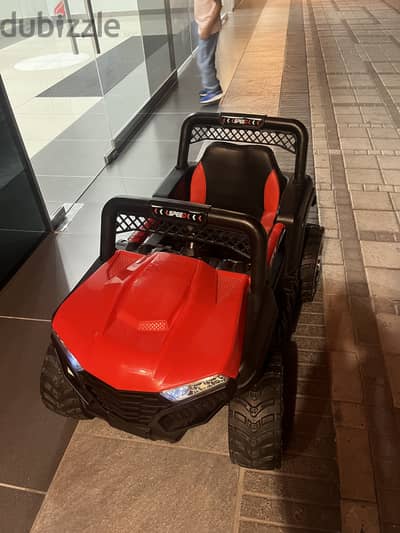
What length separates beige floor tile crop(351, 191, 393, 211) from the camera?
8.17ft

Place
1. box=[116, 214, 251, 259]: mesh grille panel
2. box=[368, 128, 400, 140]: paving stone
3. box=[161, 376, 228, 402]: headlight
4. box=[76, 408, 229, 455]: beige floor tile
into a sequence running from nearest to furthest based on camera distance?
box=[161, 376, 228, 402]: headlight → box=[116, 214, 251, 259]: mesh grille panel → box=[76, 408, 229, 455]: beige floor tile → box=[368, 128, 400, 140]: paving stone

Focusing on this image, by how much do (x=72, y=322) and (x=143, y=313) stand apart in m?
0.18

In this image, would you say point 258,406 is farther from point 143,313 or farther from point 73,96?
point 73,96

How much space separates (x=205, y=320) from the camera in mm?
1011

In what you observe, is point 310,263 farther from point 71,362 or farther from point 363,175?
point 363,175

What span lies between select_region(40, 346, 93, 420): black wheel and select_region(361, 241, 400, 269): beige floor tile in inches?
57.5

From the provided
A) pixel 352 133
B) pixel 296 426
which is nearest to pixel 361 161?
pixel 352 133

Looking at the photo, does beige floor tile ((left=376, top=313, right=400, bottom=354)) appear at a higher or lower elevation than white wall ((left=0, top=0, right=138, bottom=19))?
lower

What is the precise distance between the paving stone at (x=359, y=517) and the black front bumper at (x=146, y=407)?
0.53 m

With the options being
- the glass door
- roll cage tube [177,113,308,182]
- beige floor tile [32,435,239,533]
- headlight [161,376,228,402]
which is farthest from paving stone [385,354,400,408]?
the glass door

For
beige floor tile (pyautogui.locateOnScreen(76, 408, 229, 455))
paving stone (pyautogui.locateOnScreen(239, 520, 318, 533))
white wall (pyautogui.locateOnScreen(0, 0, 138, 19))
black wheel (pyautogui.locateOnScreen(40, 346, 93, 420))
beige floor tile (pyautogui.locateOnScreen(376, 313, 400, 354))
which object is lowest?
paving stone (pyautogui.locateOnScreen(239, 520, 318, 533))

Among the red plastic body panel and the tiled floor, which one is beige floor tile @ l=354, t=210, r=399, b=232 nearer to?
the tiled floor

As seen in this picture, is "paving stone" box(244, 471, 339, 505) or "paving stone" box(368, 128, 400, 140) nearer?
"paving stone" box(244, 471, 339, 505)

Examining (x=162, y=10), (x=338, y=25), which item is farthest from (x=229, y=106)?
(x=338, y=25)
